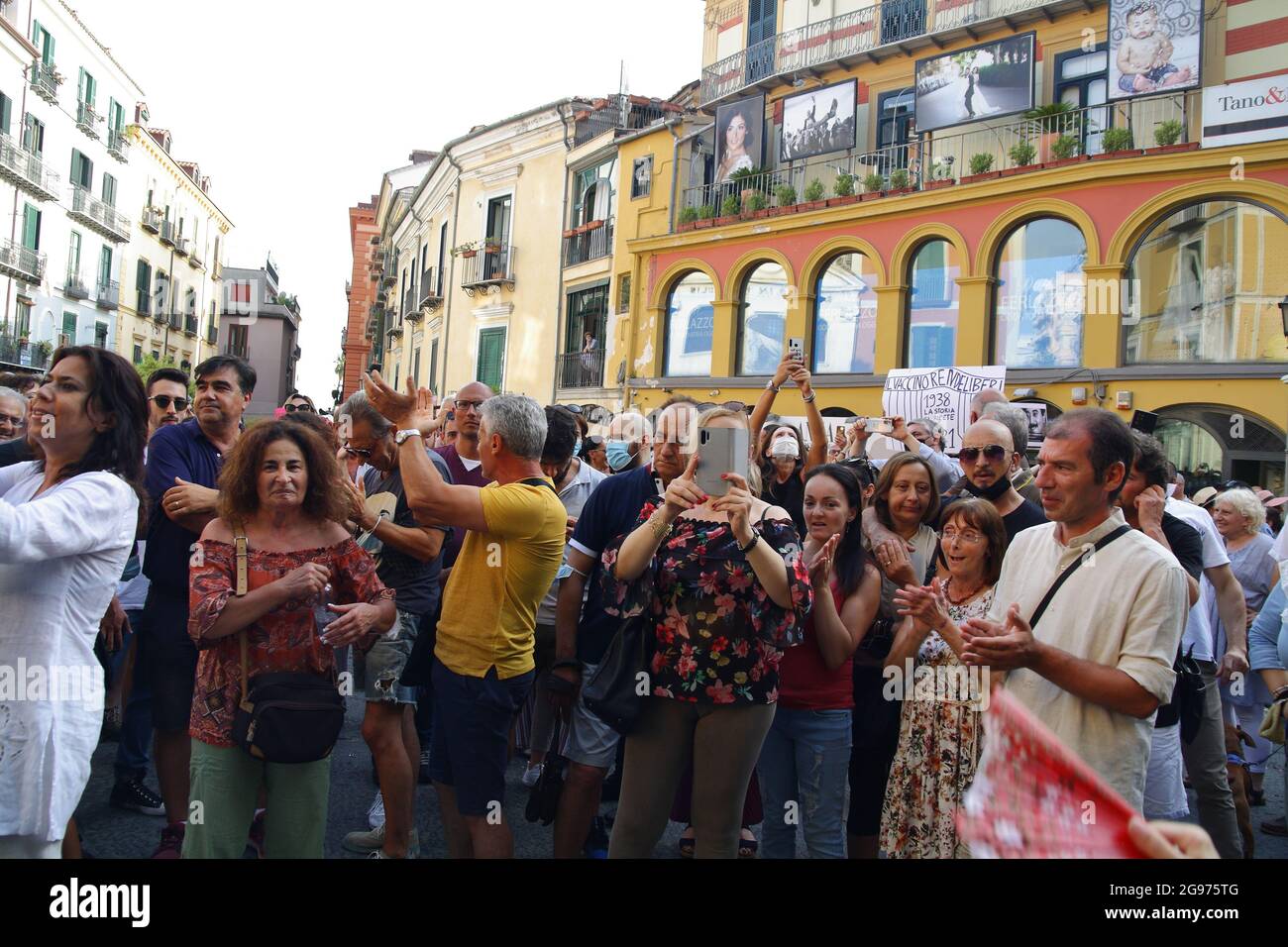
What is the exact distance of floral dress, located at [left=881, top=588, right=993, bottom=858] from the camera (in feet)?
11.7

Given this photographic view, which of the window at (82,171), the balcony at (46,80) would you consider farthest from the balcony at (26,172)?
the window at (82,171)

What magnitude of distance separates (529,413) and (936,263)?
16.9 meters

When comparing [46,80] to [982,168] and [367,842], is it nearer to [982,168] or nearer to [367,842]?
[982,168]

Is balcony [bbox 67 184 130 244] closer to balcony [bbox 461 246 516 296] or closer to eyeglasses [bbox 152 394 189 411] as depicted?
balcony [bbox 461 246 516 296]

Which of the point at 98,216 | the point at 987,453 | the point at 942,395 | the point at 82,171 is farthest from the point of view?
the point at 98,216

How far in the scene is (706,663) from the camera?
346cm

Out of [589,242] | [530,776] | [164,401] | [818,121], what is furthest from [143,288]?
[530,776]

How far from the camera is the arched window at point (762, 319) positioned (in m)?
21.6

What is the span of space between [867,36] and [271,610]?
21.9m

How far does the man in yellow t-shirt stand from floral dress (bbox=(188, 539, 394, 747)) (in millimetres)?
481

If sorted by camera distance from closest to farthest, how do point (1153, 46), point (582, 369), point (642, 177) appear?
point (1153, 46) < point (642, 177) < point (582, 369)

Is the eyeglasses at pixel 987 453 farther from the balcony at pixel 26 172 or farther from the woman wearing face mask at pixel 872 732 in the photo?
the balcony at pixel 26 172

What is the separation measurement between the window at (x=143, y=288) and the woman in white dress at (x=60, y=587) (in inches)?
1736
